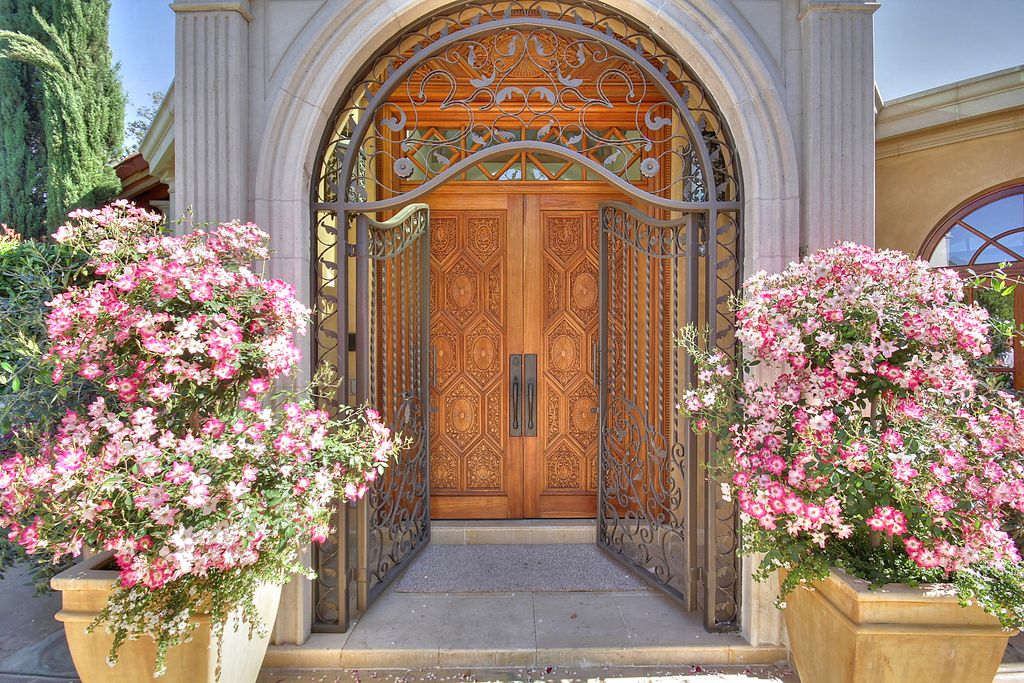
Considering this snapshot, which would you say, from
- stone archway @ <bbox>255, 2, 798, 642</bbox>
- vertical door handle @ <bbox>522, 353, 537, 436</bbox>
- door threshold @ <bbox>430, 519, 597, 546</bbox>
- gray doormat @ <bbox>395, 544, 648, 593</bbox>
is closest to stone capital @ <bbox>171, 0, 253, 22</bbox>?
stone archway @ <bbox>255, 2, 798, 642</bbox>

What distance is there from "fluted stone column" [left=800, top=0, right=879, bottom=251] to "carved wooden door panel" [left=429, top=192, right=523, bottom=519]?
1.99 m

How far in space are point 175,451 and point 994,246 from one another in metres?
4.77

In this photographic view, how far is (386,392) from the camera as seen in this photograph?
3359 mm

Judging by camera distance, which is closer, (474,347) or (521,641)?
(521,641)

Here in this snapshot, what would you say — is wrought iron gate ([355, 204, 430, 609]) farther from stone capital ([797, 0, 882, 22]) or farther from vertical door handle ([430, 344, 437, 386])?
stone capital ([797, 0, 882, 22])

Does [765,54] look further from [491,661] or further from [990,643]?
[491,661]

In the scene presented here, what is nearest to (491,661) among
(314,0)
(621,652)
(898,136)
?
(621,652)

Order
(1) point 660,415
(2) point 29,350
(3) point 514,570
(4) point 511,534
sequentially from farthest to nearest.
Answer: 1. (4) point 511,534
2. (3) point 514,570
3. (1) point 660,415
4. (2) point 29,350

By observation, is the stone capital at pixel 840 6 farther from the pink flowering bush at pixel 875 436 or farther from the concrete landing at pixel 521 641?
the concrete landing at pixel 521 641

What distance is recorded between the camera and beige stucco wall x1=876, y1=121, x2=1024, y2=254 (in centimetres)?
350

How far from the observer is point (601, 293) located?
12.2 feet

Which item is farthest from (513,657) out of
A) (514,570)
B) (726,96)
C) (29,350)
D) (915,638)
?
(726,96)

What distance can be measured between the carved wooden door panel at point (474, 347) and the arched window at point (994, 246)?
289cm

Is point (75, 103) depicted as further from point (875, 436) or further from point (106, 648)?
point (875, 436)
